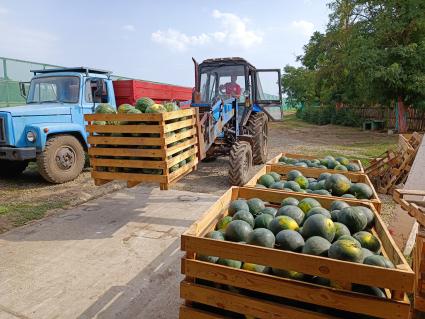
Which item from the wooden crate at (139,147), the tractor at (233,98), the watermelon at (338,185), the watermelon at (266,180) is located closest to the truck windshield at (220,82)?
the tractor at (233,98)

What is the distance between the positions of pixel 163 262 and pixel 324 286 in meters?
2.34

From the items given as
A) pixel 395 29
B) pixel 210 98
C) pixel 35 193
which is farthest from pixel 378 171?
pixel 395 29

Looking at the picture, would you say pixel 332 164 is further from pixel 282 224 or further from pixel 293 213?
pixel 282 224

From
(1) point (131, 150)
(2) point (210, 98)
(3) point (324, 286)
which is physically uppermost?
(2) point (210, 98)

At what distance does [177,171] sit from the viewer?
15.4 feet

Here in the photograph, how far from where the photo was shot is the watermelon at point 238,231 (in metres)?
2.20

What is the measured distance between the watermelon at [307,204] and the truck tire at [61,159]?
18.9ft

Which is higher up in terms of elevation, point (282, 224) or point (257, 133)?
point (257, 133)

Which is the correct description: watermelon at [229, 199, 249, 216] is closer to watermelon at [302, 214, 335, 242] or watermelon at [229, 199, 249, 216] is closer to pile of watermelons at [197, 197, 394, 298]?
pile of watermelons at [197, 197, 394, 298]

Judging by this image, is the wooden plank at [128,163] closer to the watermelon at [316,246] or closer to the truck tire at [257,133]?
the watermelon at [316,246]

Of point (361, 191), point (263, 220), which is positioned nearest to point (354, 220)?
point (263, 220)

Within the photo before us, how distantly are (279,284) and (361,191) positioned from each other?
5.29ft

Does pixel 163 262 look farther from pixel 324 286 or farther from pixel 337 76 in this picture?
pixel 337 76

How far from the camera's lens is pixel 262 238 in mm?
2076
